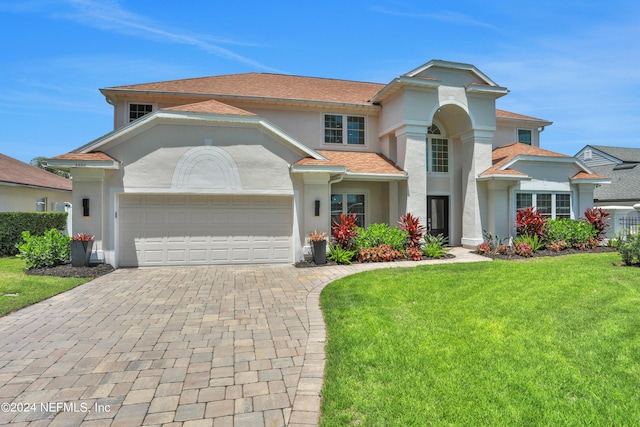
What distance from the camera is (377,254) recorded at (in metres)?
11.4

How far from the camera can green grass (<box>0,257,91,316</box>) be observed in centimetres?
648

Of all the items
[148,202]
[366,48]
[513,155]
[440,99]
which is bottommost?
[148,202]

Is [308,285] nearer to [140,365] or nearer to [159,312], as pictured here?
[159,312]

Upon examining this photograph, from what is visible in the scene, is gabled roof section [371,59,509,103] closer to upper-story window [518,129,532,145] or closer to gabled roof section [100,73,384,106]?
gabled roof section [100,73,384,106]

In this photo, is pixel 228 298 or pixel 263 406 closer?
pixel 263 406

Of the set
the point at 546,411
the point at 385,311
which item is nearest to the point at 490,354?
the point at 546,411

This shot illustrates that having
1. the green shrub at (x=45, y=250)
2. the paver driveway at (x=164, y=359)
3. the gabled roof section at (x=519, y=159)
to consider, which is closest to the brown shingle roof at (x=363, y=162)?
the gabled roof section at (x=519, y=159)

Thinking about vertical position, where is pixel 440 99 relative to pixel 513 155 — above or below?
above

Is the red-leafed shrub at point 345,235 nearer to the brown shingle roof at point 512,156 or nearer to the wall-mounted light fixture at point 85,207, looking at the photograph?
the brown shingle roof at point 512,156

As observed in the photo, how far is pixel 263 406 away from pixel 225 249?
333 inches

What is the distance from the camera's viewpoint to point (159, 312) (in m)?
6.05

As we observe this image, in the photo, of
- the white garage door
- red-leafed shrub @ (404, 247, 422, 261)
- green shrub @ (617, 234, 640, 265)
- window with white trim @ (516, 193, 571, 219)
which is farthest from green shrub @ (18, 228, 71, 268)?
window with white trim @ (516, 193, 571, 219)

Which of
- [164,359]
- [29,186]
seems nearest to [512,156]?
[164,359]

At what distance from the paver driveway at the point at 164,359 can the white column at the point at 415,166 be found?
24.3 ft
